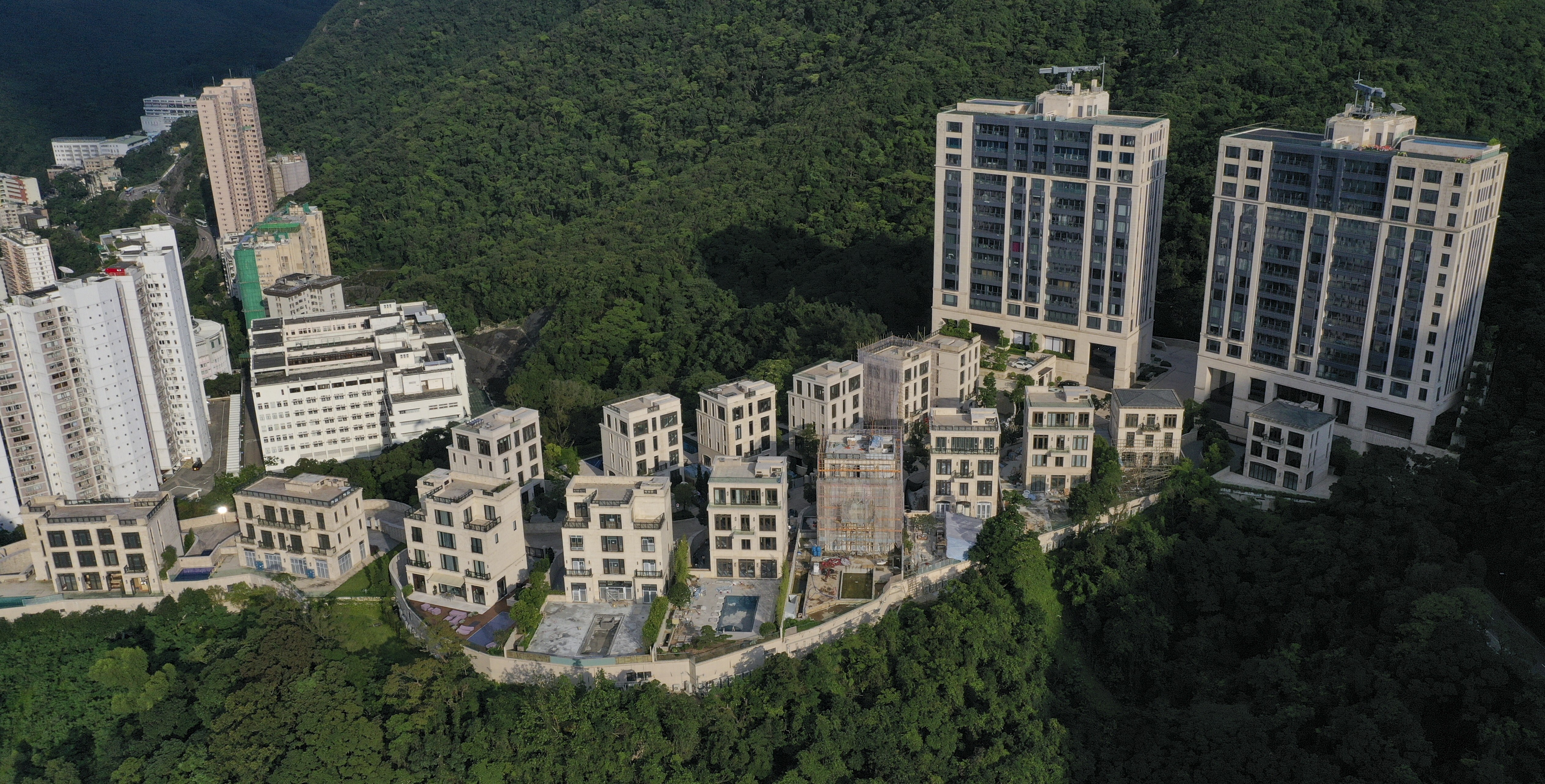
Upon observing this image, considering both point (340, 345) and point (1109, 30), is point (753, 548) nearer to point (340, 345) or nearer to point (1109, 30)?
point (340, 345)

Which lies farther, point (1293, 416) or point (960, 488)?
point (1293, 416)

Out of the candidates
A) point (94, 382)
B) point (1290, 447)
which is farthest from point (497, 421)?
point (1290, 447)

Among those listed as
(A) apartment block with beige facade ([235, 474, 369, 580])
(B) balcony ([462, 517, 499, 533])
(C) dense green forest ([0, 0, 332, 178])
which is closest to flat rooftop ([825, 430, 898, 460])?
(B) balcony ([462, 517, 499, 533])

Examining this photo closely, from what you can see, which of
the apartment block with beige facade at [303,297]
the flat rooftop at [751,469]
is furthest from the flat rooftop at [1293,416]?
the apartment block with beige facade at [303,297]

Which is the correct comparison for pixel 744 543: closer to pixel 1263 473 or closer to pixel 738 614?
pixel 738 614

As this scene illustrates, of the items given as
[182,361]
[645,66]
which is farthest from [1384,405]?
[645,66]
